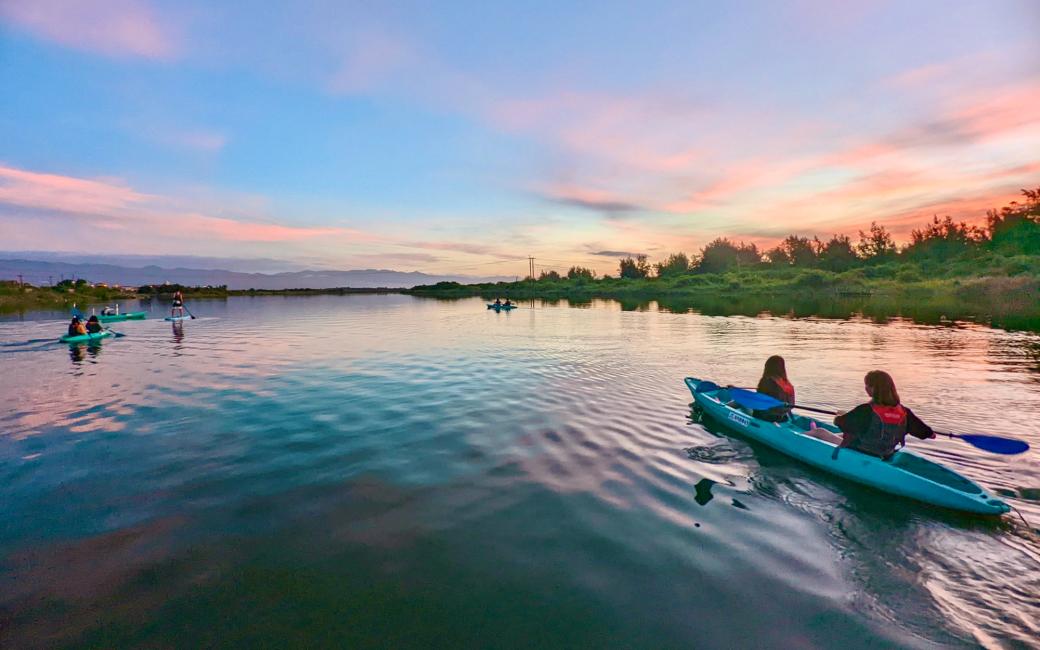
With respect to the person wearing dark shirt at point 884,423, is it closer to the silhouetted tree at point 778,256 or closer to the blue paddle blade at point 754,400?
the blue paddle blade at point 754,400

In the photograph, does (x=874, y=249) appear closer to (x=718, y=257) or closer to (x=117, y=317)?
(x=718, y=257)

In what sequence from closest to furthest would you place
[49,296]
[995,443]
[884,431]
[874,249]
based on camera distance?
[884,431] → [995,443] → [49,296] → [874,249]

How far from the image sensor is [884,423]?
8375mm

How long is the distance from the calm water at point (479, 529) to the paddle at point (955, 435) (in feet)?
2.18

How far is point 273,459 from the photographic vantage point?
1000 cm

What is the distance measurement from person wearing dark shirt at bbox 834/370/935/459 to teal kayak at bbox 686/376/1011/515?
0.24 meters

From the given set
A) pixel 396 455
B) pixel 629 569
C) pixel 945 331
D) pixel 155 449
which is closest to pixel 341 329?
pixel 155 449

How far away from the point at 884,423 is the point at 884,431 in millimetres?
150

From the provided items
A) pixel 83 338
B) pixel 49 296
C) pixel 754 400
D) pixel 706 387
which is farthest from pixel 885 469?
pixel 49 296

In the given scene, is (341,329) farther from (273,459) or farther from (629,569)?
(629,569)

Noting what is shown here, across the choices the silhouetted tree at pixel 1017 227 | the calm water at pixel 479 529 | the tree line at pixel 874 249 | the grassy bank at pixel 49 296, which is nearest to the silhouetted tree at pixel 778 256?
the tree line at pixel 874 249

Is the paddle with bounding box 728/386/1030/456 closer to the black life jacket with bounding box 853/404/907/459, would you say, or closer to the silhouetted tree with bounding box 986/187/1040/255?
the black life jacket with bounding box 853/404/907/459

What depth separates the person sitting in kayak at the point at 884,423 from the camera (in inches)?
326

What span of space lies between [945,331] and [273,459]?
4304 cm
